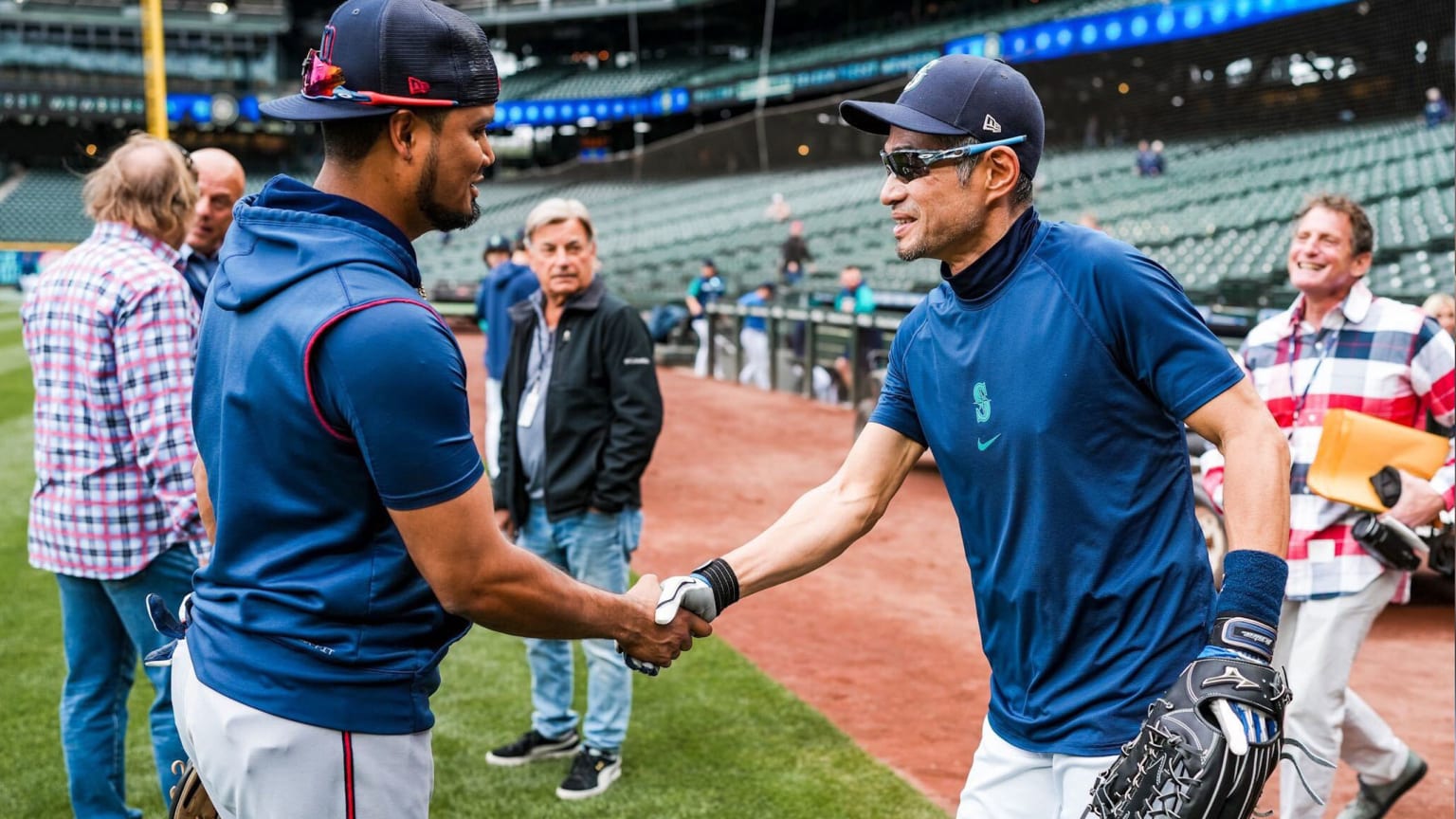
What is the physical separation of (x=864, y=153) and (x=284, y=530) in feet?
81.4

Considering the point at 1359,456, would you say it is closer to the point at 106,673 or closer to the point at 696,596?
the point at 696,596

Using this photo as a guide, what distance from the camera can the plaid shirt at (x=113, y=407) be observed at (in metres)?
3.59

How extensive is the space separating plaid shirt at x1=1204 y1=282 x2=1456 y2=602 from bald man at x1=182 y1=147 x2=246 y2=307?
348 centimetres

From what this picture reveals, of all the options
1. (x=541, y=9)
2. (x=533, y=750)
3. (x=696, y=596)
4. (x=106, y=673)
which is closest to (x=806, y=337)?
(x=533, y=750)

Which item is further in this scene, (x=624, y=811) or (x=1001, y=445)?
(x=624, y=811)

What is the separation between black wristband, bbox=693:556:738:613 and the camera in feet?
9.39

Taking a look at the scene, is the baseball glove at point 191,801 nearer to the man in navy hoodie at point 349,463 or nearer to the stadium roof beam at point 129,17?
the man in navy hoodie at point 349,463

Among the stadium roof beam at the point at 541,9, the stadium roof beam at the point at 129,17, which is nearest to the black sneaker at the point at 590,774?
the stadium roof beam at the point at 541,9

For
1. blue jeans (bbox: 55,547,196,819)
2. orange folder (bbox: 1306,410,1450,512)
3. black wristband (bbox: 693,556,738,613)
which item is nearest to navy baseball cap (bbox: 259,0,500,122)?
black wristband (bbox: 693,556,738,613)

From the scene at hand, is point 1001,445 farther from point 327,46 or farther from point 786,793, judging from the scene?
point 786,793

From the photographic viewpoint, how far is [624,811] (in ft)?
14.7

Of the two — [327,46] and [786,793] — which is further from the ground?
[327,46]

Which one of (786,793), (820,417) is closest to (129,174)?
(786,793)

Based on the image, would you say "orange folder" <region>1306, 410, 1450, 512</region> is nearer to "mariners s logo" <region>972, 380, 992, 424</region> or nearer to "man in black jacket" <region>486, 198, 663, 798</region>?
"mariners s logo" <region>972, 380, 992, 424</region>
